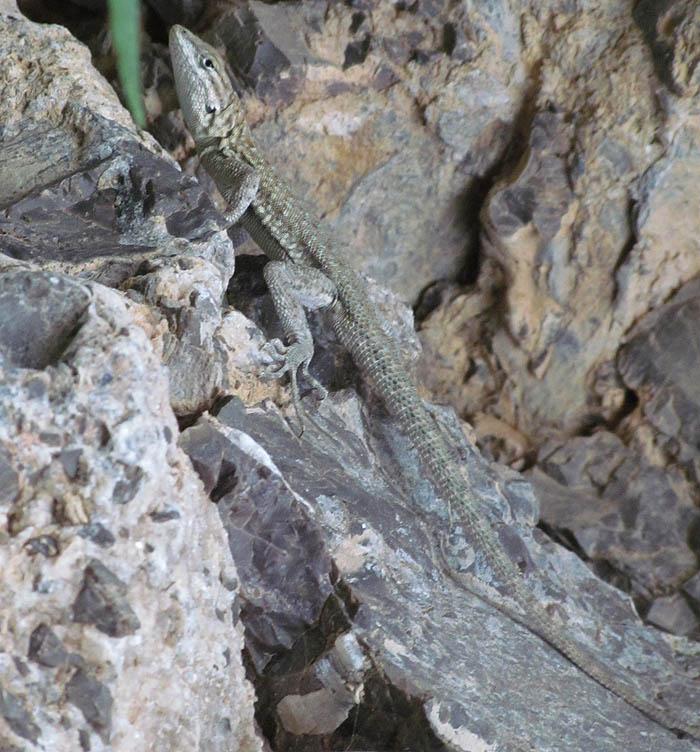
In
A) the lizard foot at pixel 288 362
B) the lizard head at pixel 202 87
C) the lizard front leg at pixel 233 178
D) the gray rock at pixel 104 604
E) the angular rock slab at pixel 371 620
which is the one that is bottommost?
the angular rock slab at pixel 371 620

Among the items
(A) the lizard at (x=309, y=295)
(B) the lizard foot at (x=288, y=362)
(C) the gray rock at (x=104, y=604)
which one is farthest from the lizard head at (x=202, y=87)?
(C) the gray rock at (x=104, y=604)

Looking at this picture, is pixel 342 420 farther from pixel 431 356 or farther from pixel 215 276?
pixel 431 356

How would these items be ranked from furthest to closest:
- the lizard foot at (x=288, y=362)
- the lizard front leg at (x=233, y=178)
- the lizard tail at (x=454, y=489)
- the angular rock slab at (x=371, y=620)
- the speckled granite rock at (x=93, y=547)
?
the lizard front leg at (x=233, y=178)
the lizard tail at (x=454, y=489)
the lizard foot at (x=288, y=362)
the angular rock slab at (x=371, y=620)
the speckled granite rock at (x=93, y=547)

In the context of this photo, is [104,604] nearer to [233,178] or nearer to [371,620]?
[371,620]

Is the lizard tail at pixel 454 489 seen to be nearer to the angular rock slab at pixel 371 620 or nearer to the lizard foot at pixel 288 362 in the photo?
the angular rock slab at pixel 371 620

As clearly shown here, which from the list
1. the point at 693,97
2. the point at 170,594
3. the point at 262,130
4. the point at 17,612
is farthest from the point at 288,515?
the point at 693,97

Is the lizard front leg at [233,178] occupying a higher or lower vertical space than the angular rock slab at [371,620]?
higher

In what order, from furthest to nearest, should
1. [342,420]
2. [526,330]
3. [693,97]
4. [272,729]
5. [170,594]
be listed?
1. [526,330]
2. [693,97]
3. [342,420]
4. [272,729]
5. [170,594]
